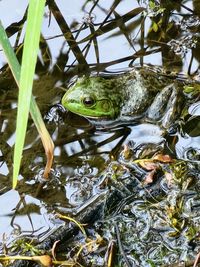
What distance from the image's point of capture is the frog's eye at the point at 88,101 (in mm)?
3910

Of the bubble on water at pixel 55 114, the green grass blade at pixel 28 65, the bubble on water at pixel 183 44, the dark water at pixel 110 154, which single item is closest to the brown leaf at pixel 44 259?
the dark water at pixel 110 154

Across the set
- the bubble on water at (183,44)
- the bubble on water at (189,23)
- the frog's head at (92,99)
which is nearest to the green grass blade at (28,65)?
the frog's head at (92,99)

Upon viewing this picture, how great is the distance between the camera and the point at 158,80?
4.05 m

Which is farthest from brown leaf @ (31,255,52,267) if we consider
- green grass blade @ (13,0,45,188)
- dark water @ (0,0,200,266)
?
Answer: green grass blade @ (13,0,45,188)

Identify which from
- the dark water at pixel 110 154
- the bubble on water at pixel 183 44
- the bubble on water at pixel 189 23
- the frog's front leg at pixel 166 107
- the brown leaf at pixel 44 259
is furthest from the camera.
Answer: the bubble on water at pixel 189 23

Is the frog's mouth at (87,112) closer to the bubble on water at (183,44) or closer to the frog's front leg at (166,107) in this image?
the frog's front leg at (166,107)

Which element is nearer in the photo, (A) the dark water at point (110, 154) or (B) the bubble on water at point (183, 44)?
(A) the dark water at point (110, 154)

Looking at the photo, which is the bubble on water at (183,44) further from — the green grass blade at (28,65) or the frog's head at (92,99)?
the green grass blade at (28,65)

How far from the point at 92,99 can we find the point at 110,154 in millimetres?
534

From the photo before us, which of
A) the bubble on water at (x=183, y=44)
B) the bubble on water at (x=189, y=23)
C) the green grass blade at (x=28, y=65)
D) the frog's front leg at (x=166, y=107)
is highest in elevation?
the green grass blade at (x=28, y=65)

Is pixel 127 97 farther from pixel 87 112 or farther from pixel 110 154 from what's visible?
pixel 110 154

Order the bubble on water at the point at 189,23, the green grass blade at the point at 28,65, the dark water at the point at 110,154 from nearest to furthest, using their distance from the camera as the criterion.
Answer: the green grass blade at the point at 28,65 < the dark water at the point at 110,154 < the bubble on water at the point at 189,23

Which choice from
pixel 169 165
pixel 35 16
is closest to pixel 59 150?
pixel 169 165

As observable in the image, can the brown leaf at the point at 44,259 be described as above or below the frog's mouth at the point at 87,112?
below
